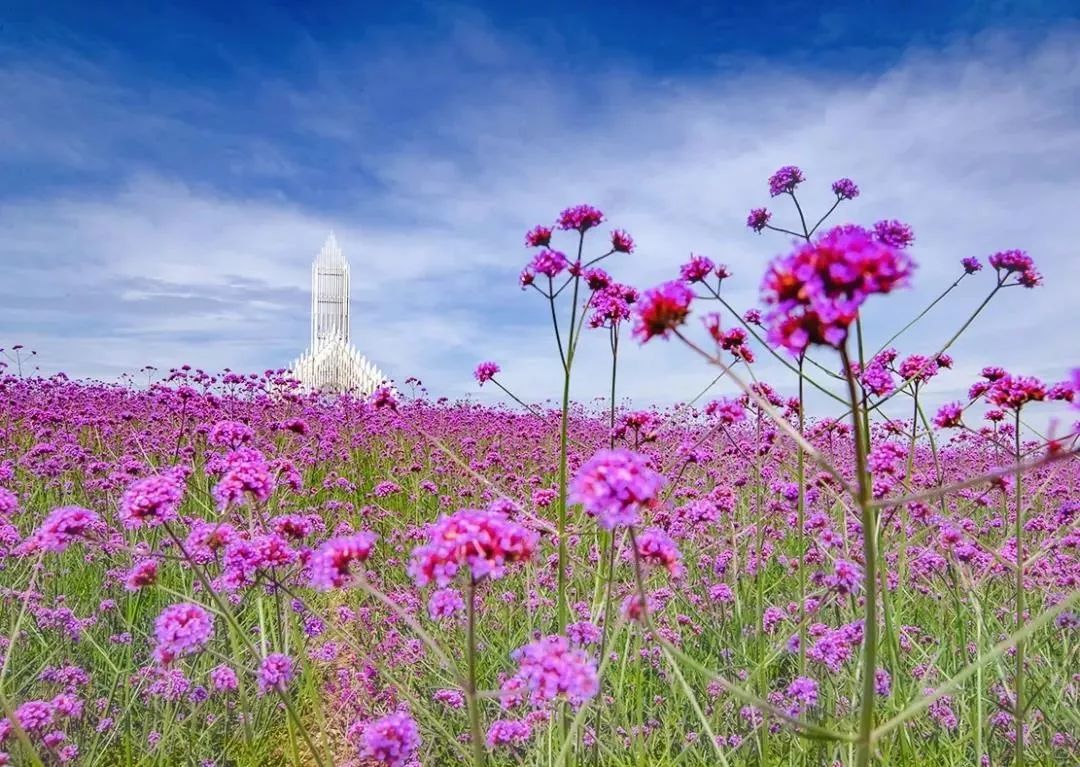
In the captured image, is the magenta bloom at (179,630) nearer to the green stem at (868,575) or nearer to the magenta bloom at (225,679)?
the magenta bloom at (225,679)

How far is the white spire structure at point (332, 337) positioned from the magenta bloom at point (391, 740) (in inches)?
1095

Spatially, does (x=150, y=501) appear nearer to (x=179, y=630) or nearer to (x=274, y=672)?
(x=179, y=630)

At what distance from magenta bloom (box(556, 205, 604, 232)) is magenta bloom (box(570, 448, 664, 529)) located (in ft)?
6.31

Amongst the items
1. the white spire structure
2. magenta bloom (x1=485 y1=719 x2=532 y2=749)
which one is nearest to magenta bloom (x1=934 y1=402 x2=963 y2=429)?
magenta bloom (x1=485 y1=719 x2=532 y2=749)

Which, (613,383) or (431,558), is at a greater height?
(613,383)

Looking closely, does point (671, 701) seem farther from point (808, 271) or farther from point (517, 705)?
point (808, 271)

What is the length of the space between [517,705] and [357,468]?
6.27m

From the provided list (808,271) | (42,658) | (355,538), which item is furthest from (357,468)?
(808,271)

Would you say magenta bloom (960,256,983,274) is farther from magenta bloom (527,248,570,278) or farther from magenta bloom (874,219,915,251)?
magenta bloom (527,248,570,278)

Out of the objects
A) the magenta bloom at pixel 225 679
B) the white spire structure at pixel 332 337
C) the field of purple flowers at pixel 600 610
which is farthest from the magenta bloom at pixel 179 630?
the white spire structure at pixel 332 337

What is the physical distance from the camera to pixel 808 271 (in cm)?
129

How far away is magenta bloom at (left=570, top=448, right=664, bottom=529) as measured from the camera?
148 cm

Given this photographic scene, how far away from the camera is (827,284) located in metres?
1.30

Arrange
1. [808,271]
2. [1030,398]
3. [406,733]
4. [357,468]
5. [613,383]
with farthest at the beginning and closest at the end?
[357,468]
[613,383]
[1030,398]
[406,733]
[808,271]
